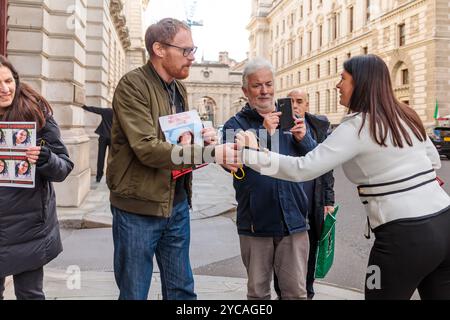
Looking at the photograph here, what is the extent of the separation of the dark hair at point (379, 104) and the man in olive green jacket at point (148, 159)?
2.68ft

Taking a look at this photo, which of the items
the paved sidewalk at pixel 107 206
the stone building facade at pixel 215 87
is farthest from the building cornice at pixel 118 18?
the stone building facade at pixel 215 87

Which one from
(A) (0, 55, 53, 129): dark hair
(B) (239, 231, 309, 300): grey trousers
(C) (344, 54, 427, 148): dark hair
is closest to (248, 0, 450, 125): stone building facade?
(B) (239, 231, 309, 300): grey trousers

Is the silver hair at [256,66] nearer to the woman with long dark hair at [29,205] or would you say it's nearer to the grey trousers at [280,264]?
the grey trousers at [280,264]

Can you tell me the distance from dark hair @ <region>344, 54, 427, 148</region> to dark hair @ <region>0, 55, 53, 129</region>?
181 cm

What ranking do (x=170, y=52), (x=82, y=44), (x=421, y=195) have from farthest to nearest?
(x=82, y=44) < (x=170, y=52) < (x=421, y=195)

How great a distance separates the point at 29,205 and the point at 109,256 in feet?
10.3

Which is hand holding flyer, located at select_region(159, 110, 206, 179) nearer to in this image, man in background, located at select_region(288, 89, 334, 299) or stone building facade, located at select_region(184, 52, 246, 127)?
man in background, located at select_region(288, 89, 334, 299)

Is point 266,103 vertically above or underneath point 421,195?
above

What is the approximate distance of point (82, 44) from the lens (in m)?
9.40

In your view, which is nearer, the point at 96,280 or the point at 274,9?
the point at 96,280

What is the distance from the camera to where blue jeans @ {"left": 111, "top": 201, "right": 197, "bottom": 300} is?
2693 mm
